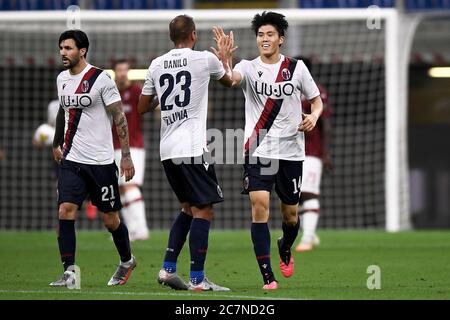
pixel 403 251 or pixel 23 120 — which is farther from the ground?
pixel 23 120

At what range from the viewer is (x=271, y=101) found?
369 inches

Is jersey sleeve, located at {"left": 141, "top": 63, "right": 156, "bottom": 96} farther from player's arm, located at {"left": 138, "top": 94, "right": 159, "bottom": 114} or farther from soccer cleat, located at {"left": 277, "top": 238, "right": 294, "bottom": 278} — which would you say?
soccer cleat, located at {"left": 277, "top": 238, "right": 294, "bottom": 278}

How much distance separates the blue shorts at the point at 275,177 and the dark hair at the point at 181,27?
1076mm

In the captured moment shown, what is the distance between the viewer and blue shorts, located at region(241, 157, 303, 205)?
9.23 m

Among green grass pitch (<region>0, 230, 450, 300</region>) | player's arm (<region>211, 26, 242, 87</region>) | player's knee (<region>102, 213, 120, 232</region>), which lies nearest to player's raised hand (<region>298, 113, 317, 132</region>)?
player's arm (<region>211, 26, 242, 87</region>)

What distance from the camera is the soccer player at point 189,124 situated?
8938 mm

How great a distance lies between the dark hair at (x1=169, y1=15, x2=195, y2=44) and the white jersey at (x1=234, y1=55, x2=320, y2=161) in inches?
22.9

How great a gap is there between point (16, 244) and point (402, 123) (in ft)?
20.0

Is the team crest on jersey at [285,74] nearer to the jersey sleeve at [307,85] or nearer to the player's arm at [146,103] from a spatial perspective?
the jersey sleeve at [307,85]

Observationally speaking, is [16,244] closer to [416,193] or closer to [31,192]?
[31,192]

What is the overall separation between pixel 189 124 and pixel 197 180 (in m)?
0.41
